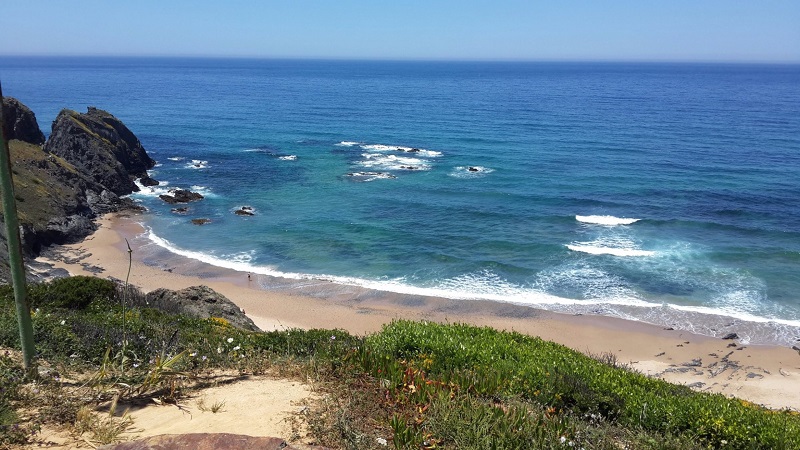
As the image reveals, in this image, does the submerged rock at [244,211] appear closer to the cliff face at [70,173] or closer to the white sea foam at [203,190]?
the white sea foam at [203,190]

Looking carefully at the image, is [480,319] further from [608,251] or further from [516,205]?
[516,205]

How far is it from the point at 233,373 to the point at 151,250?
91.9 ft

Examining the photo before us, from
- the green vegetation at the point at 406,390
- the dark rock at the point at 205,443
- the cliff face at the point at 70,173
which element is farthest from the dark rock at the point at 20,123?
the dark rock at the point at 205,443

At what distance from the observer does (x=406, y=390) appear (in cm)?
748

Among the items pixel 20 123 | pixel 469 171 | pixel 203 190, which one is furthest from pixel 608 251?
pixel 20 123

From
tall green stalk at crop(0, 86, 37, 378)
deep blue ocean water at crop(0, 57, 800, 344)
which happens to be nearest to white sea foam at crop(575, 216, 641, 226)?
deep blue ocean water at crop(0, 57, 800, 344)

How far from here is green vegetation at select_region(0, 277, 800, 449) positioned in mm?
6488

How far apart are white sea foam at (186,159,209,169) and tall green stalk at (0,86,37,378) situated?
4725 centimetres

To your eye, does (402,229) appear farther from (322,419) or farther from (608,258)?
(322,419)

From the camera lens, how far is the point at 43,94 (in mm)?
102062

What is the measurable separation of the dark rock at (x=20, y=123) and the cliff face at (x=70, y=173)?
0.08m

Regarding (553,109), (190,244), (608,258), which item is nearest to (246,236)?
(190,244)

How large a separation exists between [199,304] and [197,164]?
1492 inches

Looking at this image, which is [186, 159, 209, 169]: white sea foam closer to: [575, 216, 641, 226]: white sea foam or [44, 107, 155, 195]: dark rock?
[44, 107, 155, 195]: dark rock
